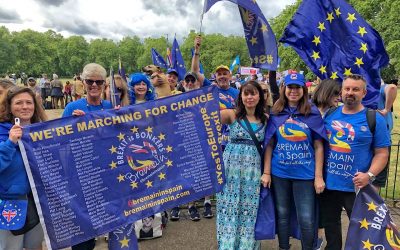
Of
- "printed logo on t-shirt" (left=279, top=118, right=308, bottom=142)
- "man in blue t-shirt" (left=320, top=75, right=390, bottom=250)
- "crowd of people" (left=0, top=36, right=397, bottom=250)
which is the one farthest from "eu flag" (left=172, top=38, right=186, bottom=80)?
"man in blue t-shirt" (left=320, top=75, right=390, bottom=250)

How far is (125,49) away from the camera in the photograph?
108m

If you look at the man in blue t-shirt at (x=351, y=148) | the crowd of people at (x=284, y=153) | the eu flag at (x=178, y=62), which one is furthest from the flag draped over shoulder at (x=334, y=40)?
the eu flag at (x=178, y=62)

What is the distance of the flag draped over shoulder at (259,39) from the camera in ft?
14.9

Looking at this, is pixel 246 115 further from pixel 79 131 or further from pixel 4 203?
pixel 4 203

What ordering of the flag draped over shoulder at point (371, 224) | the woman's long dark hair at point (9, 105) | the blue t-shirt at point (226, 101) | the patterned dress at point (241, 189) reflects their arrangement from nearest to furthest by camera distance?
the woman's long dark hair at point (9, 105) → the flag draped over shoulder at point (371, 224) → the patterned dress at point (241, 189) → the blue t-shirt at point (226, 101)

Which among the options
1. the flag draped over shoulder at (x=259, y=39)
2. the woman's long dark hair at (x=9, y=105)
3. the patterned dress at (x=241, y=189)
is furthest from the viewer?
the flag draped over shoulder at (x=259, y=39)

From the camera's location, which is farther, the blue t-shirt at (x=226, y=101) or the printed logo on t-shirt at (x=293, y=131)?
the blue t-shirt at (x=226, y=101)

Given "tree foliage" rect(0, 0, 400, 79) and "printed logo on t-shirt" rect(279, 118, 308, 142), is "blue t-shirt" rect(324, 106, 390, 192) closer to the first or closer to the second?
"printed logo on t-shirt" rect(279, 118, 308, 142)

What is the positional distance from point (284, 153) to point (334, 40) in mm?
1652

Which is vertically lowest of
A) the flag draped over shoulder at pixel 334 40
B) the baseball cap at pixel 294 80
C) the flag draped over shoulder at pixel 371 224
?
the flag draped over shoulder at pixel 371 224

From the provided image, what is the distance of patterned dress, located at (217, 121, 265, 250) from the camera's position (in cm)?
378

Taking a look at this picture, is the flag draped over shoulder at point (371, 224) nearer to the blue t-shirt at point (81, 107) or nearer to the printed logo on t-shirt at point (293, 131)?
the printed logo on t-shirt at point (293, 131)

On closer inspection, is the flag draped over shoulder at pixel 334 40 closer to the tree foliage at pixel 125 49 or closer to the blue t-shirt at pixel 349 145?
the blue t-shirt at pixel 349 145

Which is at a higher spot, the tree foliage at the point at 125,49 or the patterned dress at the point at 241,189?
the tree foliage at the point at 125,49
